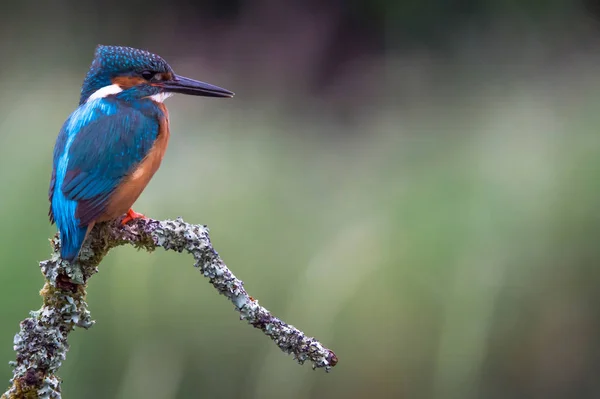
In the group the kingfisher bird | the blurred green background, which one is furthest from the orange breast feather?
the blurred green background

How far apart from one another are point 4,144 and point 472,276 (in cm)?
102

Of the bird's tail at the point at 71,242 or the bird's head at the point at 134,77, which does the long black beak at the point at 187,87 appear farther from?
the bird's tail at the point at 71,242

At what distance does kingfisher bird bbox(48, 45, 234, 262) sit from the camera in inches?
29.7

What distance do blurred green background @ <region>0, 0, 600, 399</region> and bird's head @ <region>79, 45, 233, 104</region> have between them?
0.63 m

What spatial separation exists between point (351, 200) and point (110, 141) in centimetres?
100

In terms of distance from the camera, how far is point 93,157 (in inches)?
31.3

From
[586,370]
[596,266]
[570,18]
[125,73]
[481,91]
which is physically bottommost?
[125,73]

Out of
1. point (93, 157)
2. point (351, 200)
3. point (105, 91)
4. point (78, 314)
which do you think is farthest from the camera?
point (351, 200)

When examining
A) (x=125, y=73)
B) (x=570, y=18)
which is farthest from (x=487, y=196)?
(x=125, y=73)

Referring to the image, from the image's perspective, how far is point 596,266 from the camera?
5.59 ft

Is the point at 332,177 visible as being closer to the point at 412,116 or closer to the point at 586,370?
the point at 412,116

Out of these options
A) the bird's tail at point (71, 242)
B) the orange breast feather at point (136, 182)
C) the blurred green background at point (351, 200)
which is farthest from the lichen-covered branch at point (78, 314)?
the blurred green background at point (351, 200)

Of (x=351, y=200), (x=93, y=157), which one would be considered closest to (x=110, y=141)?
(x=93, y=157)

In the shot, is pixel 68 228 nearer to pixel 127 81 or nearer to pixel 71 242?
pixel 71 242
